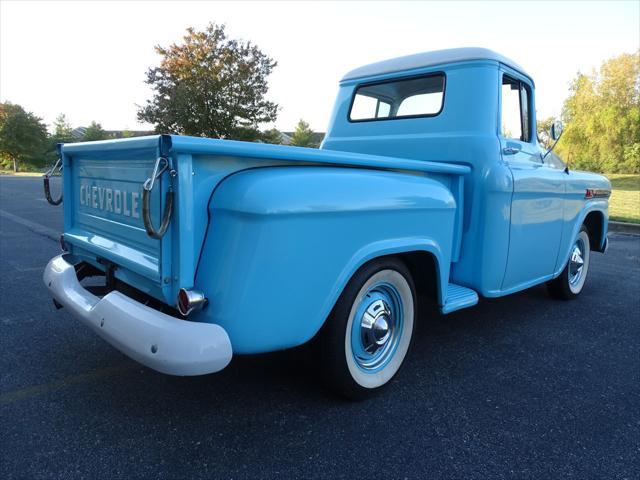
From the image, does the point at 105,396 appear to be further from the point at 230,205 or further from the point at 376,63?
the point at 376,63

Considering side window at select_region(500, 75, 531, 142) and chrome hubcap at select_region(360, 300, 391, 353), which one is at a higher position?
A: side window at select_region(500, 75, 531, 142)

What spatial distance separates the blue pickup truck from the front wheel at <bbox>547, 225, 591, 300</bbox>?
622 millimetres

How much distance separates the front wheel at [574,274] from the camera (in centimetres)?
445

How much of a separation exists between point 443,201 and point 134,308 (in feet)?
5.68

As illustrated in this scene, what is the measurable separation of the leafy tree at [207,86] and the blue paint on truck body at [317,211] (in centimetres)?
2621

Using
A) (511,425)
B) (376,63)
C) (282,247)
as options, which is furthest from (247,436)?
(376,63)

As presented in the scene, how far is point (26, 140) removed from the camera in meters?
45.7

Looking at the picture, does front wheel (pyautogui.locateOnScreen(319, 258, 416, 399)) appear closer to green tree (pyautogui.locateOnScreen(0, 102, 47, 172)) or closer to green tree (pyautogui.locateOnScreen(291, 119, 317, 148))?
green tree (pyautogui.locateOnScreen(0, 102, 47, 172))

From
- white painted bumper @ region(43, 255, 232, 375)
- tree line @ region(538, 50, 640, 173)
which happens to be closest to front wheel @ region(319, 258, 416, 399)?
white painted bumper @ region(43, 255, 232, 375)

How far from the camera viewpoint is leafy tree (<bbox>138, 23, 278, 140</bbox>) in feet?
91.0

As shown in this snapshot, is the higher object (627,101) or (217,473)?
(627,101)

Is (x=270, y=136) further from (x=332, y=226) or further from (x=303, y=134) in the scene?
(x=332, y=226)

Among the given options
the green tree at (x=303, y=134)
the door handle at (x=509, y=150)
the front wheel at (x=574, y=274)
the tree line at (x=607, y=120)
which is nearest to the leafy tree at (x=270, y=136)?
the tree line at (x=607, y=120)

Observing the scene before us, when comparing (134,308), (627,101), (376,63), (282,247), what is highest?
(627,101)
